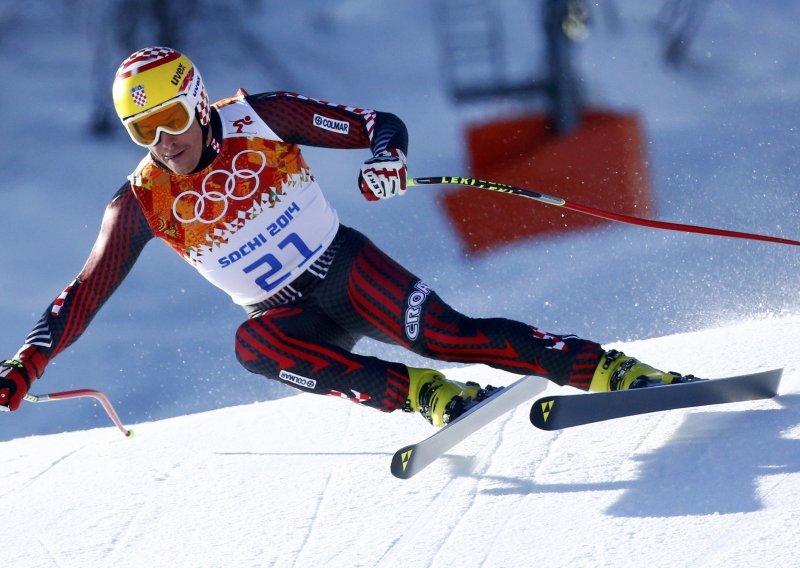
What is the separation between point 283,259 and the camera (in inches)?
130

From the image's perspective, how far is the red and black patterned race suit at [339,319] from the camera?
3.10m

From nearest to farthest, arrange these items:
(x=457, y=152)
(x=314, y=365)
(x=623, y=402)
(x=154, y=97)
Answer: (x=623, y=402) → (x=154, y=97) → (x=314, y=365) → (x=457, y=152)

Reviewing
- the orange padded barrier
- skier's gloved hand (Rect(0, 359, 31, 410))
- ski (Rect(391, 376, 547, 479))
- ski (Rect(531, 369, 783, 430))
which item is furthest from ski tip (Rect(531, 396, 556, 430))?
the orange padded barrier

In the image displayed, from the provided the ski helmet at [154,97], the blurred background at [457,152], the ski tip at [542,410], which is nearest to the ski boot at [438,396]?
the ski tip at [542,410]

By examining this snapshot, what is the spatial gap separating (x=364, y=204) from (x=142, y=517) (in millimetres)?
3418

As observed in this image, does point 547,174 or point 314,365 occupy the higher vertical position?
point 314,365

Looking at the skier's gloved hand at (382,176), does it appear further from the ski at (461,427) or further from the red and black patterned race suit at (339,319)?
the ski at (461,427)

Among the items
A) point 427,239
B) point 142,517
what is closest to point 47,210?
point 427,239

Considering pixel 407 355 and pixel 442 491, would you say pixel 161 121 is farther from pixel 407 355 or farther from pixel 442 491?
pixel 407 355

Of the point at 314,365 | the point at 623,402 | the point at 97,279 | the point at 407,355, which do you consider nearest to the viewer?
the point at 623,402

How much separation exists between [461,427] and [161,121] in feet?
3.83

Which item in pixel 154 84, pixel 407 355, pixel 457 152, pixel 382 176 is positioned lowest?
pixel 407 355

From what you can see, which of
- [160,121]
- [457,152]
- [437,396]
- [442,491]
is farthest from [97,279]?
[457,152]

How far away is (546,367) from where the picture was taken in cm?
305
